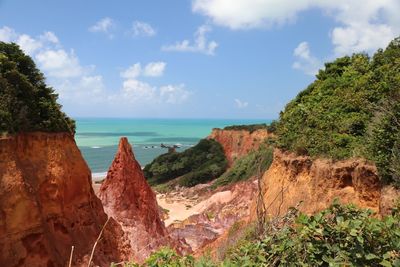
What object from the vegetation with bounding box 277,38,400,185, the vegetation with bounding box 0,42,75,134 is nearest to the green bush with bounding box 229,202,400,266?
the vegetation with bounding box 277,38,400,185

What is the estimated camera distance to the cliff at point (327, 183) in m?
9.70

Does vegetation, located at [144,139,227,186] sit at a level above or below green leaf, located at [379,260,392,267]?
below

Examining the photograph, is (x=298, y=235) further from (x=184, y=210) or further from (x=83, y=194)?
(x=184, y=210)

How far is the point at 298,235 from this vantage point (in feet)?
14.6

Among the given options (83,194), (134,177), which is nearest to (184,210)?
(134,177)

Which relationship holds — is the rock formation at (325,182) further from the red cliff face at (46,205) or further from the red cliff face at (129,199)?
the red cliff face at (129,199)

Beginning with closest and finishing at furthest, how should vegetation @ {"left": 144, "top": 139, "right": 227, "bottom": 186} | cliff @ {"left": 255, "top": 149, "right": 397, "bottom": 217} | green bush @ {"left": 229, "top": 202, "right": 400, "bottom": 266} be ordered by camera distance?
1. green bush @ {"left": 229, "top": 202, "right": 400, "bottom": 266}
2. cliff @ {"left": 255, "top": 149, "right": 397, "bottom": 217}
3. vegetation @ {"left": 144, "top": 139, "right": 227, "bottom": 186}

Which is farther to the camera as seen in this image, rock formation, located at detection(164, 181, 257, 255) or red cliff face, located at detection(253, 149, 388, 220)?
rock formation, located at detection(164, 181, 257, 255)

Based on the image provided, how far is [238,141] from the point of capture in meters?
52.5

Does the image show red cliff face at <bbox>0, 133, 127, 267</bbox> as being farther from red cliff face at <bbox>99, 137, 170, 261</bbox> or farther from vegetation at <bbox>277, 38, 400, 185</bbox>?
vegetation at <bbox>277, 38, 400, 185</bbox>

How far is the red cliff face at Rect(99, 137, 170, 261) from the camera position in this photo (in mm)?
17922

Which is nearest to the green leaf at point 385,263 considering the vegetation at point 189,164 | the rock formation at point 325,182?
the rock formation at point 325,182

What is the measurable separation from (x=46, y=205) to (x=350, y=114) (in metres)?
9.28

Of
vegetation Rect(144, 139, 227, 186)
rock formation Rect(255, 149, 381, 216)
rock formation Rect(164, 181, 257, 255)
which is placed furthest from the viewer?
vegetation Rect(144, 139, 227, 186)
